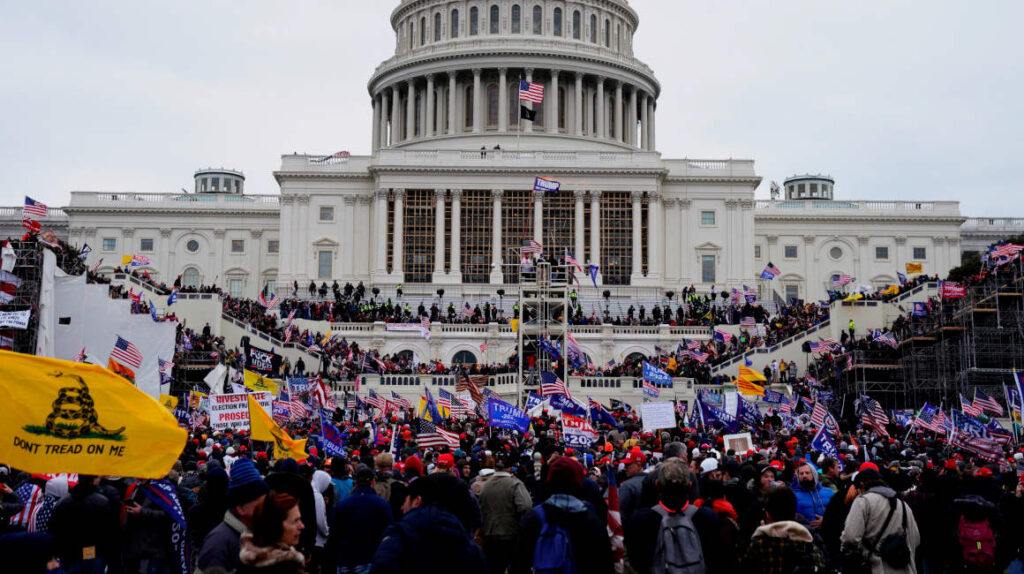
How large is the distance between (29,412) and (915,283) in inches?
2361

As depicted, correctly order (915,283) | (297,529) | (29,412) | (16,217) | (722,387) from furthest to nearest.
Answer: (16,217) < (915,283) < (722,387) < (29,412) < (297,529)

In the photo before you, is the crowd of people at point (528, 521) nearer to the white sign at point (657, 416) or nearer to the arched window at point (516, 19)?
the white sign at point (657, 416)

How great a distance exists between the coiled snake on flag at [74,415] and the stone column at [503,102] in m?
85.6

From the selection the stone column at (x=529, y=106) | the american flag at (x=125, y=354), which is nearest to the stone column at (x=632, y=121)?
the stone column at (x=529, y=106)

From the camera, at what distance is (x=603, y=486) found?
594 inches

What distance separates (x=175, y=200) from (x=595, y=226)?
32325 mm

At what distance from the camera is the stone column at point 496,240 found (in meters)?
82.6

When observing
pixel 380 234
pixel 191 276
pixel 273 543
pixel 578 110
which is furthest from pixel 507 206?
pixel 273 543

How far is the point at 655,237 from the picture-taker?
3312 inches

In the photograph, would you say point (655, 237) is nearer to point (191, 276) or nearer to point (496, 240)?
point (496, 240)

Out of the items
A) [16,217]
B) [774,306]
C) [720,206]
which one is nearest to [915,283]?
[774,306]

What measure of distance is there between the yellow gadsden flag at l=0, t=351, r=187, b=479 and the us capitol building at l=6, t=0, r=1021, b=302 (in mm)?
69217

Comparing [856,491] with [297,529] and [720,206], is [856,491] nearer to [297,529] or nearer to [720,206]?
[297,529]

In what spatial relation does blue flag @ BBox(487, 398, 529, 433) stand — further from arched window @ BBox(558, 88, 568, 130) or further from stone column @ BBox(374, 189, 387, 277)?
arched window @ BBox(558, 88, 568, 130)
